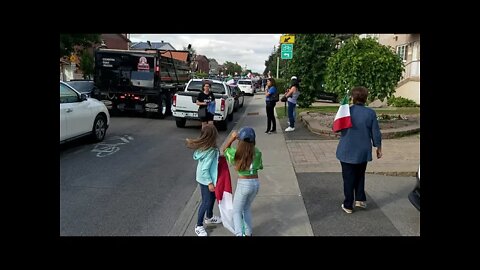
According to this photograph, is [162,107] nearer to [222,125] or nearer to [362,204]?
[222,125]

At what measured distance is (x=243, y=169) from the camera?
10.9ft

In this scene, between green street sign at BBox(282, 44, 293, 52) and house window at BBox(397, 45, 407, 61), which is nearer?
green street sign at BBox(282, 44, 293, 52)

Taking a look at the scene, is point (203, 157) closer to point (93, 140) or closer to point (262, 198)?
point (262, 198)

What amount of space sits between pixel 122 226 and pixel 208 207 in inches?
40.5

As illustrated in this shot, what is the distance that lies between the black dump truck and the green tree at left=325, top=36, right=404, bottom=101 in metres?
6.90

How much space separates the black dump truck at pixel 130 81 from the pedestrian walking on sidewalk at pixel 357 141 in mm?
9646

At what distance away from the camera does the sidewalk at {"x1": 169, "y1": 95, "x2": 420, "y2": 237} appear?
389cm

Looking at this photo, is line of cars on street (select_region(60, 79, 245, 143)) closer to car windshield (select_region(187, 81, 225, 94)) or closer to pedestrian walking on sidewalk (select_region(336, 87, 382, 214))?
car windshield (select_region(187, 81, 225, 94))

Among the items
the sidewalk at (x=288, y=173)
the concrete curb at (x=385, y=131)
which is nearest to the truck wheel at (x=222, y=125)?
the sidewalk at (x=288, y=173)

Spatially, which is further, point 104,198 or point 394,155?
point 394,155

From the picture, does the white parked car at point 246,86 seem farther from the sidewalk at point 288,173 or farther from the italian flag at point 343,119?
the italian flag at point 343,119

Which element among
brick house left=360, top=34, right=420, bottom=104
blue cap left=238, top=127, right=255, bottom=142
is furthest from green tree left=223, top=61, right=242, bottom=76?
blue cap left=238, top=127, right=255, bottom=142
